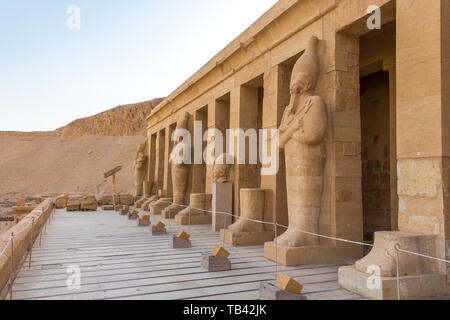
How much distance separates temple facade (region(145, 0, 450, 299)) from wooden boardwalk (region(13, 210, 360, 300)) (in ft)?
1.35

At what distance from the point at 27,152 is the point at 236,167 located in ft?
132

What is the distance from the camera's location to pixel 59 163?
3712 centimetres

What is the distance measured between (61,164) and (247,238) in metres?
35.2

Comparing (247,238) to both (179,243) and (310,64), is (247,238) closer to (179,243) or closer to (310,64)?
(179,243)

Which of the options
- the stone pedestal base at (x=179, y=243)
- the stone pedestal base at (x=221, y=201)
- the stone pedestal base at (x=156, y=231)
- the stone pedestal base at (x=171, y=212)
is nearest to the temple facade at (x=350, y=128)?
the stone pedestal base at (x=221, y=201)

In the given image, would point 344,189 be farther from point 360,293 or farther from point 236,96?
point 236,96

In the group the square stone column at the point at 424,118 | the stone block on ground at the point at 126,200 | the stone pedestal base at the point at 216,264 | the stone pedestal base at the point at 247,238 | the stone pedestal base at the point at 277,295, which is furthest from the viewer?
the stone block on ground at the point at 126,200

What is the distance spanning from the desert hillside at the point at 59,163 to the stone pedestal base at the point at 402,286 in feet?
71.9

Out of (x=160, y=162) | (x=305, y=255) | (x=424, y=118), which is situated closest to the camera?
(x=424, y=118)

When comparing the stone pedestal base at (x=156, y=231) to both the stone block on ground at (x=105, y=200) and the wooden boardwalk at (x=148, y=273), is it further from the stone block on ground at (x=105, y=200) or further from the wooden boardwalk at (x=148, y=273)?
the stone block on ground at (x=105, y=200)

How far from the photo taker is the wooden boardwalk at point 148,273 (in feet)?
12.1

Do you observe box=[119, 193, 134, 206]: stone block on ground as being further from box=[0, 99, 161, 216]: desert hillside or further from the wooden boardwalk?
the wooden boardwalk

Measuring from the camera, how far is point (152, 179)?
1641 cm

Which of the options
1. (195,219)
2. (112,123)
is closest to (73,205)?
(195,219)
